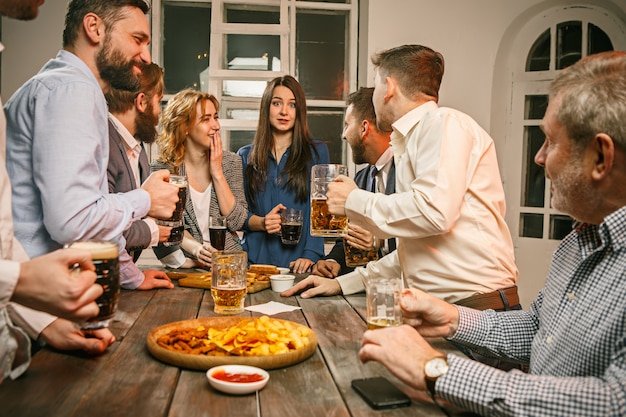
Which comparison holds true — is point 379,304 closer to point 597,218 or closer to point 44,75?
point 597,218

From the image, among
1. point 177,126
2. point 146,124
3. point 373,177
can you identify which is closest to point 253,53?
point 177,126

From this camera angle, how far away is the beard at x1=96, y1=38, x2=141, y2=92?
2.04 metres

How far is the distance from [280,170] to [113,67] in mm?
1793

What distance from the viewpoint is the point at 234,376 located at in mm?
1265

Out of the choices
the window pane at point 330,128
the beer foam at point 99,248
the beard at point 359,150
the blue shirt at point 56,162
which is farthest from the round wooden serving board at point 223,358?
the window pane at point 330,128

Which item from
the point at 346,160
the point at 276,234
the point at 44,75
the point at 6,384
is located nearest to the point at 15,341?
the point at 6,384

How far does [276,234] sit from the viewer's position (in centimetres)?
357

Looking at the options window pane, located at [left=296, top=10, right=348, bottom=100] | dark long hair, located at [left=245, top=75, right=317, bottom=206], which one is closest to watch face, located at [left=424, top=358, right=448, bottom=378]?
dark long hair, located at [left=245, top=75, right=317, bottom=206]

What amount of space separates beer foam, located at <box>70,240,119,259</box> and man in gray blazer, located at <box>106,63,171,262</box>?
3.61 feet

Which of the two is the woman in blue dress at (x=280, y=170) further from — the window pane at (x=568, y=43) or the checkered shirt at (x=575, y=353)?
the window pane at (x=568, y=43)

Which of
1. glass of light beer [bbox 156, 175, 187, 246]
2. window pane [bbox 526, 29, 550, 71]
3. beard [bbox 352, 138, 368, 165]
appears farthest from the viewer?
window pane [bbox 526, 29, 550, 71]

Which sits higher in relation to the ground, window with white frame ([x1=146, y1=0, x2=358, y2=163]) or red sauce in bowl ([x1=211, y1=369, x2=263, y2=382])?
window with white frame ([x1=146, y1=0, x2=358, y2=163])

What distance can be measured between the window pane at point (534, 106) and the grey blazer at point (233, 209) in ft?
9.37

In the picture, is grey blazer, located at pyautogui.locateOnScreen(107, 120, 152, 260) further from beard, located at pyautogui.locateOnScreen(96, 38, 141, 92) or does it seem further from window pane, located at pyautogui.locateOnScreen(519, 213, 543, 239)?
window pane, located at pyautogui.locateOnScreen(519, 213, 543, 239)
